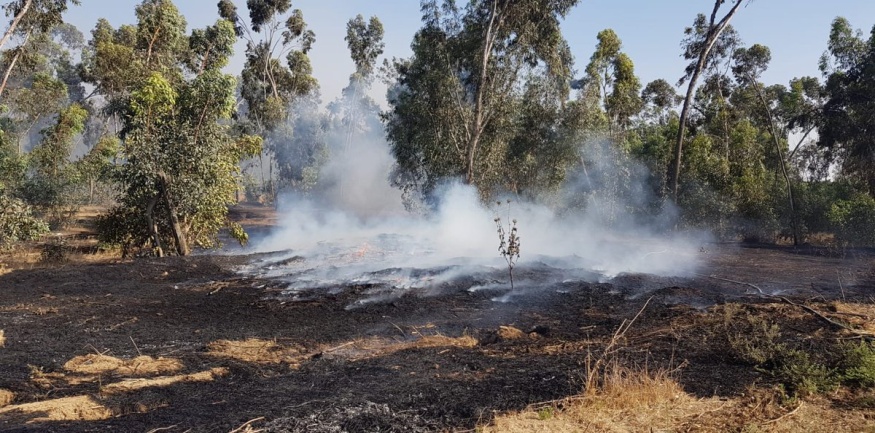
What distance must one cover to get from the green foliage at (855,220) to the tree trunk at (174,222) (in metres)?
22.4

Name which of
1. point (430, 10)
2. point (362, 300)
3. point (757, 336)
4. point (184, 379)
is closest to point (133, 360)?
point (184, 379)

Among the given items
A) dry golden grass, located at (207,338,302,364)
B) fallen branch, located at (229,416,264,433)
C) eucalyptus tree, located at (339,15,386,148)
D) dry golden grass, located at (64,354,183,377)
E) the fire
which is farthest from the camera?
eucalyptus tree, located at (339,15,386,148)

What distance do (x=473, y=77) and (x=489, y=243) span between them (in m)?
8.59

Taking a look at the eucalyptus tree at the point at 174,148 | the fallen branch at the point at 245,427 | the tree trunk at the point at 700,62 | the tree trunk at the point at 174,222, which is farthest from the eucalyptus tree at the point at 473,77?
the fallen branch at the point at 245,427

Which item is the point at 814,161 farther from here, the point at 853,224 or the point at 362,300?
the point at 362,300

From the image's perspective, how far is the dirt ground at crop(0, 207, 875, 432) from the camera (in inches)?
170

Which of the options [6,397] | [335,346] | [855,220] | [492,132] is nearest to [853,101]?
[855,220]

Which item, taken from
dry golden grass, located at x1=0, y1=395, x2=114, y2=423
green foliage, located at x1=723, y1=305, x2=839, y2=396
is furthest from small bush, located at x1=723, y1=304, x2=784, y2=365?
dry golden grass, located at x1=0, y1=395, x2=114, y2=423

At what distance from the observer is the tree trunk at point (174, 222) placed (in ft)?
44.4

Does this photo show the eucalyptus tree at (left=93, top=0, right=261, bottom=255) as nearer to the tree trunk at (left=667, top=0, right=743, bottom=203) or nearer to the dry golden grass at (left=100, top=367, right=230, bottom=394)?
the dry golden grass at (left=100, top=367, right=230, bottom=394)

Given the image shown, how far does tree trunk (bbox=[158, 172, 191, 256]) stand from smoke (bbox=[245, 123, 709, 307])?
2620 mm

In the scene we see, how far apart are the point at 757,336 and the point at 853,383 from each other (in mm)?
997

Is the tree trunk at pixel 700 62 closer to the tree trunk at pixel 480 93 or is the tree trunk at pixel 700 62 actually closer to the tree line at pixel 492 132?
the tree line at pixel 492 132

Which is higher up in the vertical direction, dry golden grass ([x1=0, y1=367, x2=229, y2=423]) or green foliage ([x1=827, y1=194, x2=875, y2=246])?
green foliage ([x1=827, y1=194, x2=875, y2=246])
